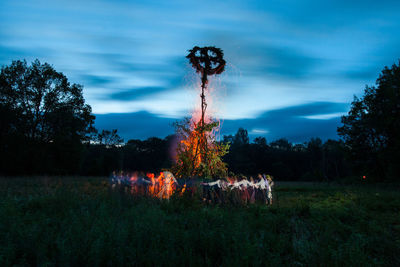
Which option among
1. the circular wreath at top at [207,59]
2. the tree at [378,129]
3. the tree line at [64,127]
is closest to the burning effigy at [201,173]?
the circular wreath at top at [207,59]

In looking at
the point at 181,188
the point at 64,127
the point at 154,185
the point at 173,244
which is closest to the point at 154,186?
the point at 154,185

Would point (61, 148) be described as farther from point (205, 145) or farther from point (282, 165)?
point (282, 165)

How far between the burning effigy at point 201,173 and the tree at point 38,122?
1985 centimetres

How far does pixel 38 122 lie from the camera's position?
1120 inches

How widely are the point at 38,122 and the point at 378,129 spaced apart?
33.3 meters

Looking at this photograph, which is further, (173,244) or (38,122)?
(38,122)

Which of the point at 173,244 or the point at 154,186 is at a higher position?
the point at 154,186

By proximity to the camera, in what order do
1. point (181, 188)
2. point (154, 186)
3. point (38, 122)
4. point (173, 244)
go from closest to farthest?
point (173, 244) < point (181, 188) < point (154, 186) < point (38, 122)

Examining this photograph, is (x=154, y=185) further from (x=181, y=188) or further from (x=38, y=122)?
(x=38, y=122)

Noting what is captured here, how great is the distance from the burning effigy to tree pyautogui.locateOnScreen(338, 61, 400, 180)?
20.6m

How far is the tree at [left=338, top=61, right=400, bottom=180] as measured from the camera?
27234 mm

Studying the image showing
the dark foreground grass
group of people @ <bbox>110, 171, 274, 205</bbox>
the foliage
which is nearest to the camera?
the dark foreground grass

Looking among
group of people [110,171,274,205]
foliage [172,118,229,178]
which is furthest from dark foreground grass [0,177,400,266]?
foliage [172,118,229,178]

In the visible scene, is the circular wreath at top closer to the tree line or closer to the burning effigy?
the burning effigy
